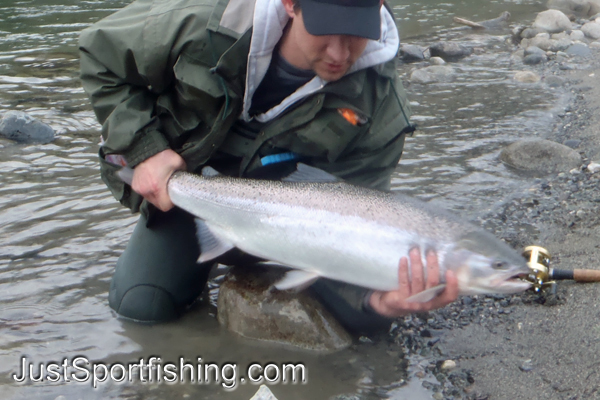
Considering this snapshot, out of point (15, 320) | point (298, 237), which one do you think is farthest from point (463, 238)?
point (15, 320)

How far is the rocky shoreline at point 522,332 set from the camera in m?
3.00

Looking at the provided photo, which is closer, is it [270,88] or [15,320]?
[270,88]

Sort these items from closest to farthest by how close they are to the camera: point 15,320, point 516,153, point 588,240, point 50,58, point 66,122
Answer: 1. point 15,320
2. point 588,240
3. point 516,153
4. point 66,122
5. point 50,58

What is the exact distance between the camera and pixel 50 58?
10.1m

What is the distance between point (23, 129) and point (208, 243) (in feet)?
13.5

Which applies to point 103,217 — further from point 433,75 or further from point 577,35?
point 577,35

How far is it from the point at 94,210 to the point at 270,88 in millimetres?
2318

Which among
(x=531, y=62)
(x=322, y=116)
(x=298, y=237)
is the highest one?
(x=322, y=116)

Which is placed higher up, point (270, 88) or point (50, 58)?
point (270, 88)

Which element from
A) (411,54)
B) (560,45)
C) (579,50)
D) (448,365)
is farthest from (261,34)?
(560,45)

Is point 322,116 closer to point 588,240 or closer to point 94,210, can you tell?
point 588,240

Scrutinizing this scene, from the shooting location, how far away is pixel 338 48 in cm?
298

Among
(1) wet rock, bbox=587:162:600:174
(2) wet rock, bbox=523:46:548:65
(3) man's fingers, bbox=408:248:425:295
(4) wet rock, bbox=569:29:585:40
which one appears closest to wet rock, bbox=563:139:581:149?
(1) wet rock, bbox=587:162:600:174

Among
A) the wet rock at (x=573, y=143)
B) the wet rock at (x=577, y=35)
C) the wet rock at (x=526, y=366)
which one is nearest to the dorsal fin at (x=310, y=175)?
the wet rock at (x=526, y=366)
